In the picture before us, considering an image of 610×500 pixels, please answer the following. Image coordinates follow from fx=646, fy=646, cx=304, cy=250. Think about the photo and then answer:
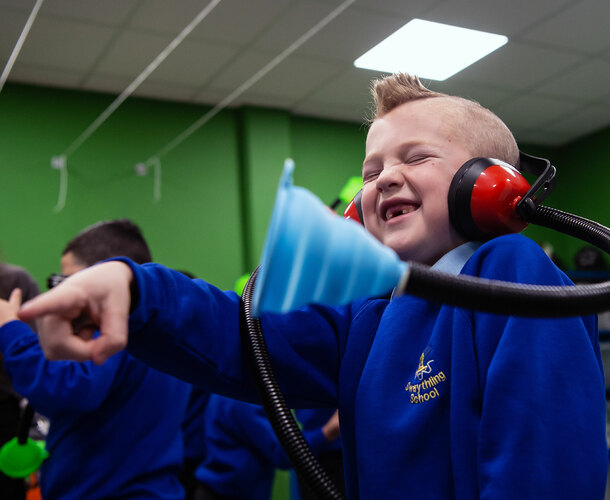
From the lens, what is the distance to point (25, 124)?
13.6ft

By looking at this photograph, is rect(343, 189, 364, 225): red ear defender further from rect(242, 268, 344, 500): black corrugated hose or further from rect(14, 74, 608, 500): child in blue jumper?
rect(242, 268, 344, 500): black corrugated hose

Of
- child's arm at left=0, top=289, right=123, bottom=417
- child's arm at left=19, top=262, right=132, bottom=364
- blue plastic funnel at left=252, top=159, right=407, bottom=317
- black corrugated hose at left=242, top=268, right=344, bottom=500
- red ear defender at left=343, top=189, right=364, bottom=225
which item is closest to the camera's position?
blue plastic funnel at left=252, top=159, right=407, bottom=317

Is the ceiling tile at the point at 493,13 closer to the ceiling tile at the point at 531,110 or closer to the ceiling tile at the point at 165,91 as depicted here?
the ceiling tile at the point at 531,110

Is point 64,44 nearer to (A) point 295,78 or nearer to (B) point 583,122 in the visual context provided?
(A) point 295,78

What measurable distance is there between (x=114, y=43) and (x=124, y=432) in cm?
274

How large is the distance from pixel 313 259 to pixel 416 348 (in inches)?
15.5

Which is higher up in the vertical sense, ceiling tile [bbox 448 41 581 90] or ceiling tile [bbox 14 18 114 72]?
ceiling tile [bbox 14 18 114 72]

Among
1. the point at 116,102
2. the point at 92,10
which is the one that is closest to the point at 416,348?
the point at 92,10

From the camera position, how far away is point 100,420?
155 centimetres

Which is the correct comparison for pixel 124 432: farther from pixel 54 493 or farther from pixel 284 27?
pixel 284 27

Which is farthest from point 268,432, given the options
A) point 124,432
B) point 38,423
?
point 38,423

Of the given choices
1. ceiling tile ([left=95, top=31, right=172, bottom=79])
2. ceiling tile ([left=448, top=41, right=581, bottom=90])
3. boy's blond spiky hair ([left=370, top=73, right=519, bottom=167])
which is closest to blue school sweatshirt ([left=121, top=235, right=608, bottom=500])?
boy's blond spiky hair ([left=370, top=73, right=519, bottom=167])

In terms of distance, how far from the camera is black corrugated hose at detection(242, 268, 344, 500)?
63 centimetres

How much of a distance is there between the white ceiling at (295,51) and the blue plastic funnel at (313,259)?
3119 mm
